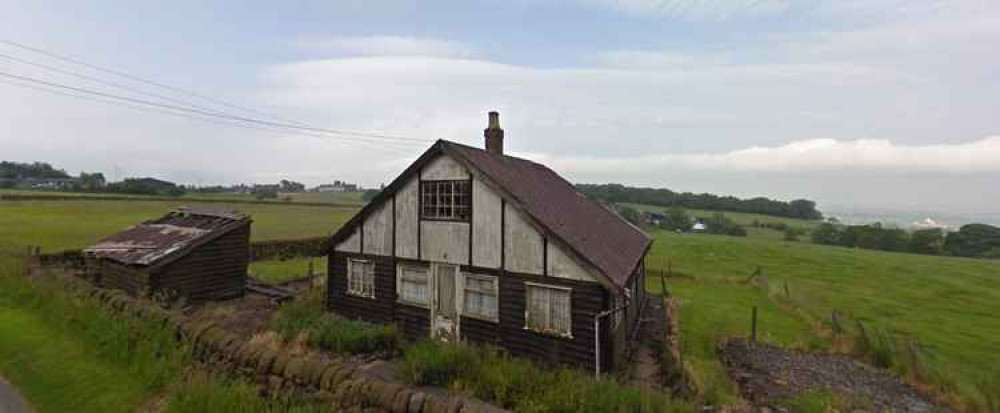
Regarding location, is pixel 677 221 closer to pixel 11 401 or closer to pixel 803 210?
pixel 803 210

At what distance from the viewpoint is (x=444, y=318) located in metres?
13.8

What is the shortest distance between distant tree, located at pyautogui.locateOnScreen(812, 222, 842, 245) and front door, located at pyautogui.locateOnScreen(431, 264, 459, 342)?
109 metres

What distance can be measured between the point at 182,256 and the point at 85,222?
4295 centimetres

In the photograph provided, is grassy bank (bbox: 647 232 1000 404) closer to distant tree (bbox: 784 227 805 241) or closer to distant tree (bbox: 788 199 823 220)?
distant tree (bbox: 784 227 805 241)

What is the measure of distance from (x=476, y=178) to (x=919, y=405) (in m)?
15.0

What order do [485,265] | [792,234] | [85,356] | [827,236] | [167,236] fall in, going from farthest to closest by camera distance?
[827,236]
[792,234]
[167,236]
[485,265]
[85,356]

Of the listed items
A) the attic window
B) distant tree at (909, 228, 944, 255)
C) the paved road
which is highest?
the attic window

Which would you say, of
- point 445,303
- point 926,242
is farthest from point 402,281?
point 926,242

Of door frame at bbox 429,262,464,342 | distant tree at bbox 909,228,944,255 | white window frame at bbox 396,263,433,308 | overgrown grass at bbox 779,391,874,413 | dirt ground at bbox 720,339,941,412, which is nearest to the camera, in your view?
overgrown grass at bbox 779,391,874,413

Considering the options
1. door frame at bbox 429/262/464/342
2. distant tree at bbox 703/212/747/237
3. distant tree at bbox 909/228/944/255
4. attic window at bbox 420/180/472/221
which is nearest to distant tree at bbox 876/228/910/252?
distant tree at bbox 909/228/944/255

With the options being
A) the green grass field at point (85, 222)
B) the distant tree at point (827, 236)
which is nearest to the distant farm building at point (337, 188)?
the green grass field at point (85, 222)

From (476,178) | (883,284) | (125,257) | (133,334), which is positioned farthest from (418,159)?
(883,284)

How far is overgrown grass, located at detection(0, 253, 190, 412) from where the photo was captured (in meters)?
8.20

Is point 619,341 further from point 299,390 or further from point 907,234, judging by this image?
point 907,234
